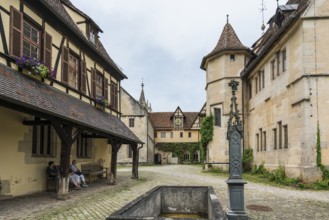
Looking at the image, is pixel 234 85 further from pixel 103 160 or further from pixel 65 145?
pixel 103 160

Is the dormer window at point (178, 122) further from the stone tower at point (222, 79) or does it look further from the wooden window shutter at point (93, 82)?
the wooden window shutter at point (93, 82)

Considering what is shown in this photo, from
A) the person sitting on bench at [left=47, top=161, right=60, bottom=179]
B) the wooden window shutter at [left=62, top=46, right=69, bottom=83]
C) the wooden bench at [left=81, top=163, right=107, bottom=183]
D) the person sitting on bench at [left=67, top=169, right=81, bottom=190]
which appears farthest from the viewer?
the wooden bench at [left=81, top=163, right=107, bottom=183]

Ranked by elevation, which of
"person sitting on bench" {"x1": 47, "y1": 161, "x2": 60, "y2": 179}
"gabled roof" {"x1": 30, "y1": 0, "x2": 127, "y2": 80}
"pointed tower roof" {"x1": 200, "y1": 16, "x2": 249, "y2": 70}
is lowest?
"person sitting on bench" {"x1": 47, "y1": 161, "x2": 60, "y2": 179}

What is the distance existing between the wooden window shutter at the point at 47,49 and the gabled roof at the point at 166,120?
42073 mm

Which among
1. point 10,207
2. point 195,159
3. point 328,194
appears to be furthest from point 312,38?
→ point 195,159

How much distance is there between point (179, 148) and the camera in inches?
Answer: 2084

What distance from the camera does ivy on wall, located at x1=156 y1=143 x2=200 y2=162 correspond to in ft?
173

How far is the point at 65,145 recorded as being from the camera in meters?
10.7

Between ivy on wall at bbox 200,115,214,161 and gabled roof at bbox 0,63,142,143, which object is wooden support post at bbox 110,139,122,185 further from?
ivy on wall at bbox 200,115,214,161

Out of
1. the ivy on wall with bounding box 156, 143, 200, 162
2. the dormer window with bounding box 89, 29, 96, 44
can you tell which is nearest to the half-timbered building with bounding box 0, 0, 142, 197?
the dormer window with bounding box 89, 29, 96, 44

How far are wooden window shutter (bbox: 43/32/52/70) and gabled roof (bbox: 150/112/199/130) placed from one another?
4207 centimetres

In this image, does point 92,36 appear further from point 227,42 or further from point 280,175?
point 280,175

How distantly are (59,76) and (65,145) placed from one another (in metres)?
3.81

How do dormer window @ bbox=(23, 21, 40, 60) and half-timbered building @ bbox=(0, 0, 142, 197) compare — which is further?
dormer window @ bbox=(23, 21, 40, 60)
